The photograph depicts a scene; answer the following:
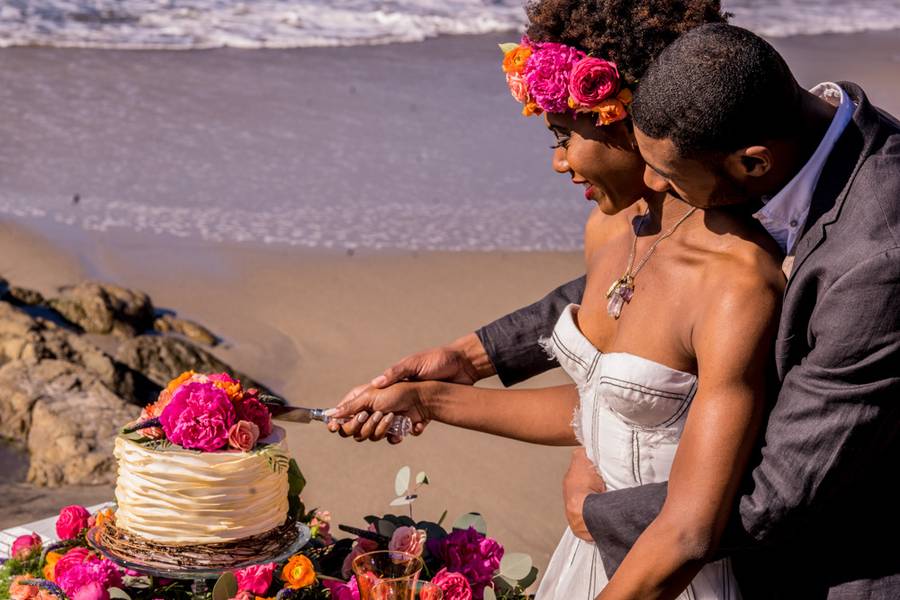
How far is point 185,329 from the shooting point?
7.09 m

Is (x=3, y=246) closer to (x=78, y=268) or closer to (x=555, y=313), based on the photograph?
(x=78, y=268)

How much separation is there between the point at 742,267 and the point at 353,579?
136 centimetres

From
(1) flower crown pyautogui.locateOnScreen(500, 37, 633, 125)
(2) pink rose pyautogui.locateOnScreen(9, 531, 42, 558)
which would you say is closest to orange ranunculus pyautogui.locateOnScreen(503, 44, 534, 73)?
(1) flower crown pyautogui.locateOnScreen(500, 37, 633, 125)

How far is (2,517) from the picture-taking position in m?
5.46

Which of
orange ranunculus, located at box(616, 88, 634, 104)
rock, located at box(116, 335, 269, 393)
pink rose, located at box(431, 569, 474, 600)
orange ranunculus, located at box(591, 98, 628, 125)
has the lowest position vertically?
rock, located at box(116, 335, 269, 393)

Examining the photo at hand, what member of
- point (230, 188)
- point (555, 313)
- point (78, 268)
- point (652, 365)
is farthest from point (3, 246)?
point (652, 365)

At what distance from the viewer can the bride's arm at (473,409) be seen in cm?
341

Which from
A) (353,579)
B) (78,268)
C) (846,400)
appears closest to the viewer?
(846,400)

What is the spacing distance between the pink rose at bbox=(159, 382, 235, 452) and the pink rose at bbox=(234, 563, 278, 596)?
1.06ft

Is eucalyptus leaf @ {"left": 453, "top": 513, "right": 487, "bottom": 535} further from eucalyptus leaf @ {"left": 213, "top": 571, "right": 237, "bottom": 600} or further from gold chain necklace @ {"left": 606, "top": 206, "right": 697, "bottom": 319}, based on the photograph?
gold chain necklace @ {"left": 606, "top": 206, "right": 697, "bottom": 319}

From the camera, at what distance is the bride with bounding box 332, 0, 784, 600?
2.49 m

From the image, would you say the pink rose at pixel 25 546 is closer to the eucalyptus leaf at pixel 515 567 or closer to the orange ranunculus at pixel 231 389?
the orange ranunculus at pixel 231 389

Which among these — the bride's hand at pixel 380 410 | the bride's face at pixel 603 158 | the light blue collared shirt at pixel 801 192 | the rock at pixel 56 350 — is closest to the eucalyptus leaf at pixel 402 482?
the bride's hand at pixel 380 410

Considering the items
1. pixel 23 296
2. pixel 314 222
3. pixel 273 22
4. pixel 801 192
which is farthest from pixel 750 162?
pixel 273 22
